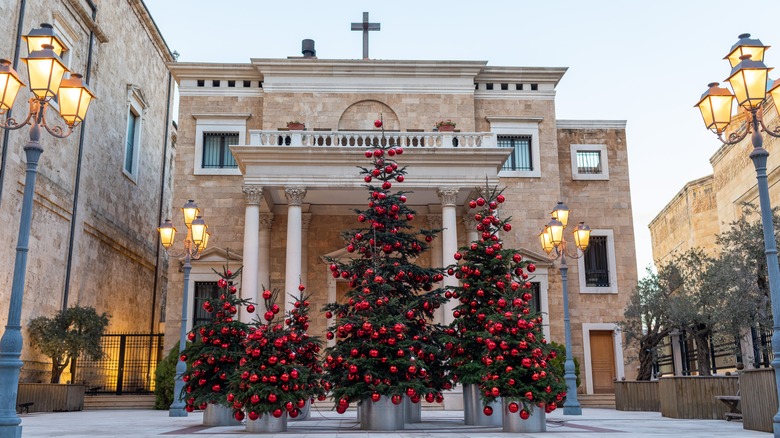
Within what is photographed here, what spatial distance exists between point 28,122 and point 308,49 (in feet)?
71.5

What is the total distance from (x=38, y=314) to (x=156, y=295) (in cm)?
1202

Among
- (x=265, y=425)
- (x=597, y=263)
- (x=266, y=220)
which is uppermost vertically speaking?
(x=266, y=220)

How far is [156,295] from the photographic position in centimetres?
3541

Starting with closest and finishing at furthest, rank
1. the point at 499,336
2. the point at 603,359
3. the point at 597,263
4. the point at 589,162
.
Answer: the point at 499,336 → the point at 603,359 → the point at 597,263 → the point at 589,162

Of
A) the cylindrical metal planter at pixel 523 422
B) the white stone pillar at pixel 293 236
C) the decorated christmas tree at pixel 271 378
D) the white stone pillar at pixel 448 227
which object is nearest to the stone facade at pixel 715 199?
the white stone pillar at pixel 448 227

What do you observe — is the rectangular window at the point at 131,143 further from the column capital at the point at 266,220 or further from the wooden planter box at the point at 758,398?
the wooden planter box at the point at 758,398

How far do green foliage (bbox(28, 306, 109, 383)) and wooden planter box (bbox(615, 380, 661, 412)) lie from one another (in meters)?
17.8

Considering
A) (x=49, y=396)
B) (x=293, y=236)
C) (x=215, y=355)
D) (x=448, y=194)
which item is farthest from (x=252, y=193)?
(x=215, y=355)

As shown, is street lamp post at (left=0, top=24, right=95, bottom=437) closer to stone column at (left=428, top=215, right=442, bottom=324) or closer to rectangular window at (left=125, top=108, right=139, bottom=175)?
stone column at (left=428, top=215, right=442, bottom=324)

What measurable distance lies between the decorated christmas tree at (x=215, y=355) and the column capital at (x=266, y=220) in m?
12.1

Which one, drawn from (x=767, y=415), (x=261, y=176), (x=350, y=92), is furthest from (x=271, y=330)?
(x=350, y=92)

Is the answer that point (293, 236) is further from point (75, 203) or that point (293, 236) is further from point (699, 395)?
point (699, 395)

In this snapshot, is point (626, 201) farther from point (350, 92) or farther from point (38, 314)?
point (38, 314)

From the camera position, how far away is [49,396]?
22.0 metres
